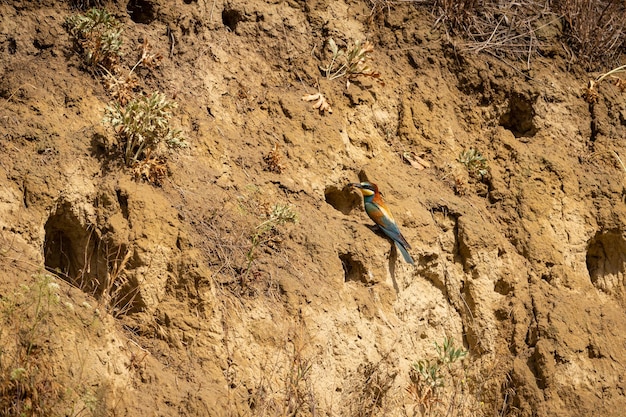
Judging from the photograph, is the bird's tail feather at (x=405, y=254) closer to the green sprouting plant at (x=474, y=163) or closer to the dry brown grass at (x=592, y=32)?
the green sprouting plant at (x=474, y=163)

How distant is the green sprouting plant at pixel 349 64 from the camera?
7277mm

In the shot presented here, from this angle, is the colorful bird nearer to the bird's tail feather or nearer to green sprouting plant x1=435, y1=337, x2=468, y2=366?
the bird's tail feather

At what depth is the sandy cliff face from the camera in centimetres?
512

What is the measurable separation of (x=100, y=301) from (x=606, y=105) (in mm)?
5545

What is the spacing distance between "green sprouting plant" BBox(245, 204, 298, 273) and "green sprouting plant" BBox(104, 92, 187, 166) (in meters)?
0.96

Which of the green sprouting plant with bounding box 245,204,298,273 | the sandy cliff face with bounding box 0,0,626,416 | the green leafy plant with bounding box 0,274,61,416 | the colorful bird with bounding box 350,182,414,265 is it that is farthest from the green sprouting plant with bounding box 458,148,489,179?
the green leafy plant with bounding box 0,274,61,416

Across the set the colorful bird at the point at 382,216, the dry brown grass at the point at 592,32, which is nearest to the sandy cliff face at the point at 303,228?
the colorful bird at the point at 382,216

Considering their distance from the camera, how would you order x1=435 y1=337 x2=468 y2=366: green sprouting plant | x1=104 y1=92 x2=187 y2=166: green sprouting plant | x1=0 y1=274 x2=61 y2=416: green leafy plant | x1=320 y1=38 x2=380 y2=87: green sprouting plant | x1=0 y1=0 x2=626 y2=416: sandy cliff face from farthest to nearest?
x1=320 y1=38 x2=380 y2=87: green sprouting plant, x1=435 y1=337 x2=468 y2=366: green sprouting plant, x1=104 y1=92 x2=187 y2=166: green sprouting plant, x1=0 y1=0 x2=626 y2=416: sandy cliff face, x1=0 y1=274 x2=61 y2=416: green leafy plant

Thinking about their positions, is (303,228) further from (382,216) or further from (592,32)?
(592,32)

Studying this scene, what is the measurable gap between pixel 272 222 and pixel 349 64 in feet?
6.56

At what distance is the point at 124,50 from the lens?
6332 mm

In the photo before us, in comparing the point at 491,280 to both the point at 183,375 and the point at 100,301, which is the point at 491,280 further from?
the point at 100,301

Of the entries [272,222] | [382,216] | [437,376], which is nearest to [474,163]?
[382,216]

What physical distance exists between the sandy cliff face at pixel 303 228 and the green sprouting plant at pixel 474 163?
3cm
